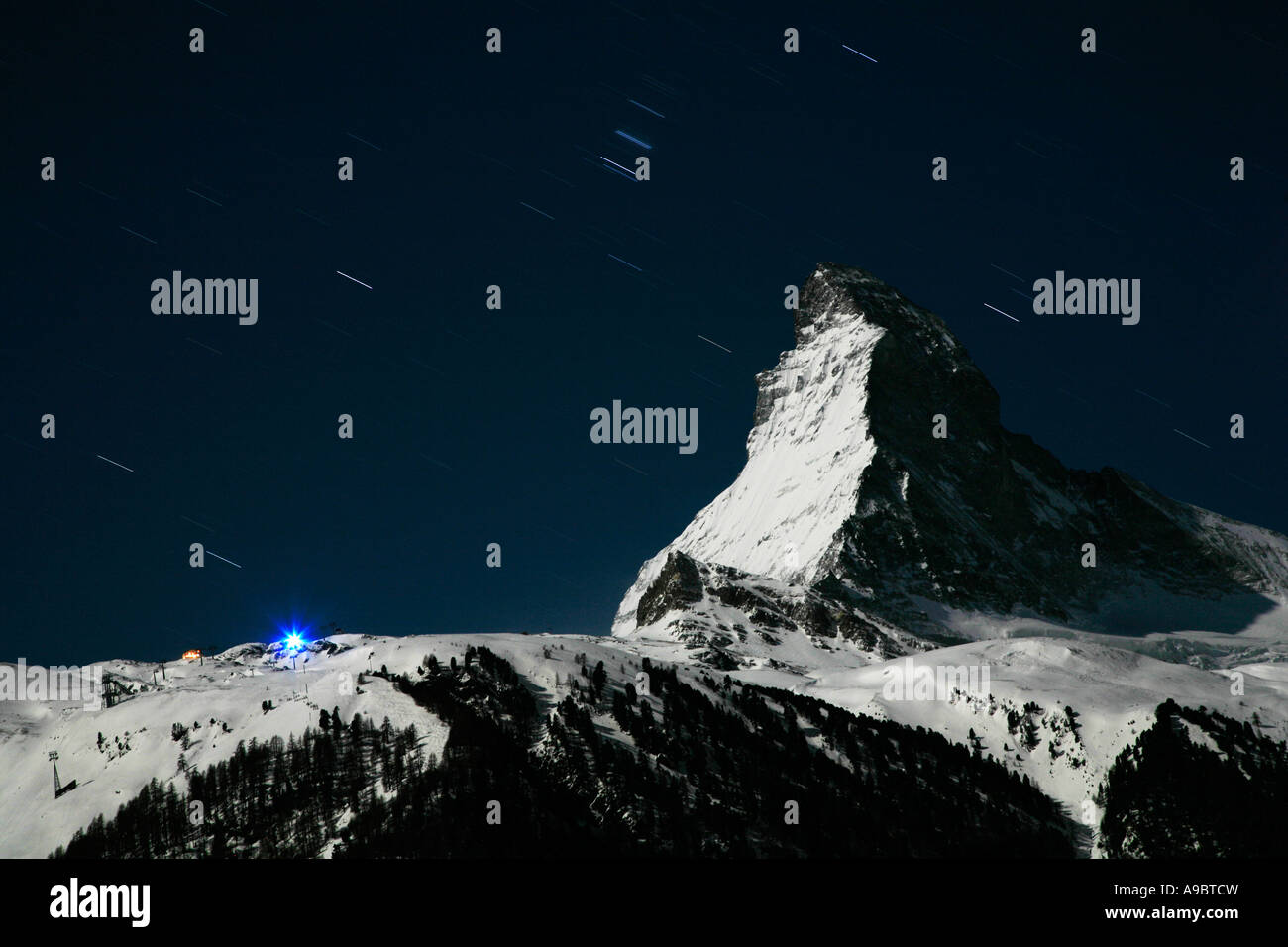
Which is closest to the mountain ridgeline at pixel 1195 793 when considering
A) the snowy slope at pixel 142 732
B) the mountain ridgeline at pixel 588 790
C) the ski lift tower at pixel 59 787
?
the mountain ridgeline at pixel 588 790

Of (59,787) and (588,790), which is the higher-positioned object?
(588,790)

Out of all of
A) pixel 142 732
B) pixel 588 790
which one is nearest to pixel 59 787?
pixel 142 732

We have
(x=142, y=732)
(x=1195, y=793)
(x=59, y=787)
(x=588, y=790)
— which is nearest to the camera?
(x=588, y=790)

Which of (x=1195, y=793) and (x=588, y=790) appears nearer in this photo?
(x=588, y=790)

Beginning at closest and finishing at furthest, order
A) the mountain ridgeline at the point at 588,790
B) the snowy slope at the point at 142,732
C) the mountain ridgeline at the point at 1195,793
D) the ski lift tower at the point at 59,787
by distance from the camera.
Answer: the mountain ridgeline at the point at 588,790 < the snowy slope at the point at 142,732 < the mountain ridgeline at the point at 1195,793 < the ski lift tower at the point at 59,787

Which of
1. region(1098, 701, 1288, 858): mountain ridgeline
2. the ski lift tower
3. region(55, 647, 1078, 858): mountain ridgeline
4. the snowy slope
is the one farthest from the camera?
the ski lift tower

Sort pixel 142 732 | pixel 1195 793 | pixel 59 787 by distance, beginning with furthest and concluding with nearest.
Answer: pixel 142 732, pixel 1195 793, pixel 59 787

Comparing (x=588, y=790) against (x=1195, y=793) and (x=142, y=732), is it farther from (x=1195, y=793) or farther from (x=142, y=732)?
(x=1195, y=793)

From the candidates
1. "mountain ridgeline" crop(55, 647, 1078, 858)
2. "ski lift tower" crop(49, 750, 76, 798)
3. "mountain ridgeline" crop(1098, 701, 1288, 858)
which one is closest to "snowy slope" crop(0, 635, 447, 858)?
"ski lift tower" crop(49, 750, 76, 798)

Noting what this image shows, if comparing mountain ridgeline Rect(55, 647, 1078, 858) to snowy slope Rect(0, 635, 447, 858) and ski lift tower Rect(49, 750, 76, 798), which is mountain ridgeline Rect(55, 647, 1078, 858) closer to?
snowy slope Rect(0, 635, 447, 858)

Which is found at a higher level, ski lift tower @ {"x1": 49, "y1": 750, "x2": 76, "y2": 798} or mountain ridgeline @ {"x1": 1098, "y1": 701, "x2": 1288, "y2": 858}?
ski lift tower @ {"x1": 49, "y1": 750, "x2": 76, "y2": 798}

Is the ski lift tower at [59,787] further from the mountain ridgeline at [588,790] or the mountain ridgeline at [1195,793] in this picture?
the mountain ridgeline at [1195,793]

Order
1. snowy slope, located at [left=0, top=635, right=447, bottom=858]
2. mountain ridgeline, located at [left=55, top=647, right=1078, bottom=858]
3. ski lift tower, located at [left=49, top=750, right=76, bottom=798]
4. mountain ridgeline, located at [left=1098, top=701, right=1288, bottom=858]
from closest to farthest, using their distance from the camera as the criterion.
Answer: mountain ridgeline, located at [left=55, top=647, right=1078, bottom=858]
snowy slope, located at [left=0, top=635, right=447, bottom=858]
mountain ridgeline, located at [left=1098, top=701, right=1288, bottom=858]
ski lift tower, located at [left=49, top=750, right=76, bottom=798]
